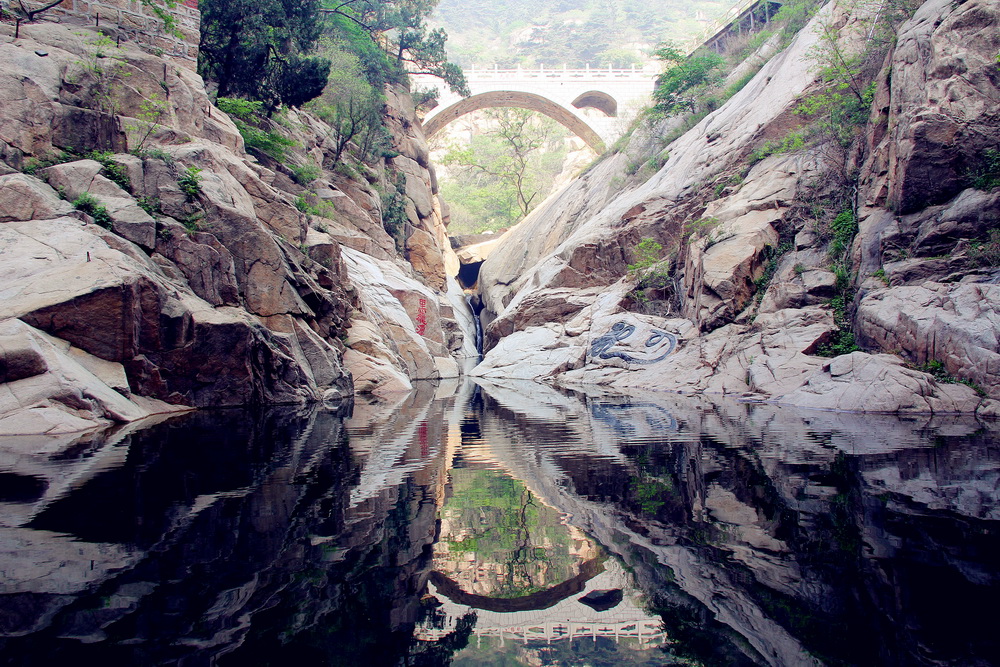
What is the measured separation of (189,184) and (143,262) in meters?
2.45

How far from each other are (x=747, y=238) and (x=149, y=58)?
14717 mm

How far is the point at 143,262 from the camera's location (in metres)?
9.53

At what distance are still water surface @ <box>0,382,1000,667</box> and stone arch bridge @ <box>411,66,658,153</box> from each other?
129ft

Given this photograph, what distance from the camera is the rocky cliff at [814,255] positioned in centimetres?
878

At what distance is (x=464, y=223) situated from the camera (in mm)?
56250

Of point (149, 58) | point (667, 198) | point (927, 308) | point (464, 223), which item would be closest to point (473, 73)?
point (464, 223)

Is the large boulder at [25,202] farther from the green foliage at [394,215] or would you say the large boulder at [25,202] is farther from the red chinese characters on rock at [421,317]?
the green foliage at [394,215]

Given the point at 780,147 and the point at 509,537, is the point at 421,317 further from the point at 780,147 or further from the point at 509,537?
the point at 509,537

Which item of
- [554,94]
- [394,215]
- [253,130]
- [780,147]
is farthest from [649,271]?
[554,94]

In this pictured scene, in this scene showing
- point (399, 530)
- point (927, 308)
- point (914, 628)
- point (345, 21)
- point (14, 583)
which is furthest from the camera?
point (345, 21)

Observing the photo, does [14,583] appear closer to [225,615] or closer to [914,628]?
[225,615]

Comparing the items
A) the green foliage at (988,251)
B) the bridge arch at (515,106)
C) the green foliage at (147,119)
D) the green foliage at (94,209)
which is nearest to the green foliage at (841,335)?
the green foliage at (988,251)

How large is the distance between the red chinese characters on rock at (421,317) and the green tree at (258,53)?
8.32m

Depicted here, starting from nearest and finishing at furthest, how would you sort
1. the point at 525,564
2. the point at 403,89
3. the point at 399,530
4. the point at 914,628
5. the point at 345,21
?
the point at 914,628, the point at 525,564, the point at 399,530, the point at 345,21, the point at 403,89
